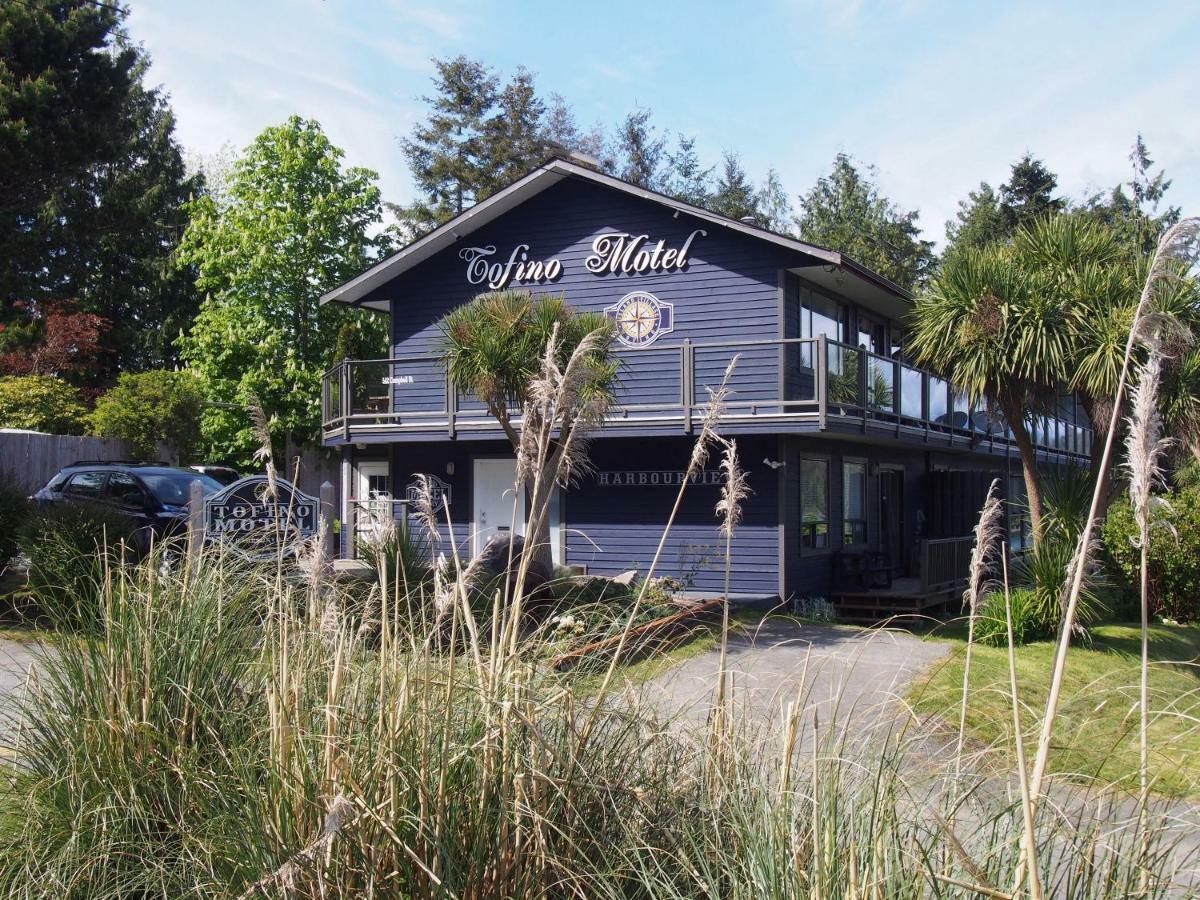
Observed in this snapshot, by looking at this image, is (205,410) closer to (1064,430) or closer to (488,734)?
(1064,430)

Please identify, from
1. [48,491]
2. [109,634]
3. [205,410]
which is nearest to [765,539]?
[48,491]

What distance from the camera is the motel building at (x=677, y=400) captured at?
17.5m

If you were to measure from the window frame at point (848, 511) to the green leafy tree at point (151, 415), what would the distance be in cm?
1737

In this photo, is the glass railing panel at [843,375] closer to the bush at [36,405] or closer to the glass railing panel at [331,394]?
the glass railing panel at [331,394]

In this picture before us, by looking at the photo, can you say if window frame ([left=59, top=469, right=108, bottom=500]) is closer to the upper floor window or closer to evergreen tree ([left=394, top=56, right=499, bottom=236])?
the upper floor window

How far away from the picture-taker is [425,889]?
294 centimetres

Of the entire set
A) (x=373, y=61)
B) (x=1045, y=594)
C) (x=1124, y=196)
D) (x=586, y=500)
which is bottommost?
(x=1045, y=594)

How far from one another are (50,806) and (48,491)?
1571 centimetres

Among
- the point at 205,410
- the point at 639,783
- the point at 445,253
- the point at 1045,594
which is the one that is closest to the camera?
the point at 639,783

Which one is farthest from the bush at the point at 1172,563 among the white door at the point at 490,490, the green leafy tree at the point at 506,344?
the white door at the point at 490,490

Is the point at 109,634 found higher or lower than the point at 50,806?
higher

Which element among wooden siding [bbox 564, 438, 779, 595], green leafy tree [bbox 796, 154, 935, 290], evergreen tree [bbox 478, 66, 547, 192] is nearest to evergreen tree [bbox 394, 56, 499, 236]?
evergreen tree [bbox 478, 66, 547, 192]

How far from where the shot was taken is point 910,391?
766 inches

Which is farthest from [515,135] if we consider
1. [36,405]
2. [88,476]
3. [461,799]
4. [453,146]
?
[461,799]
